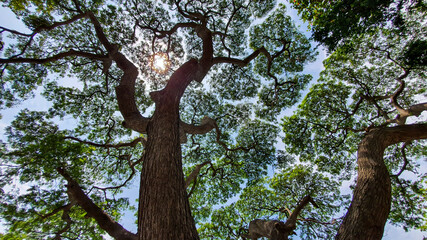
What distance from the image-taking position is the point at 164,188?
2.11 m

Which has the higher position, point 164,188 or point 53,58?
point 53,58

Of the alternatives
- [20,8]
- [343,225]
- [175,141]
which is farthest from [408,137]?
[20,8]

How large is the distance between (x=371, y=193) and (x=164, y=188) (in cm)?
288

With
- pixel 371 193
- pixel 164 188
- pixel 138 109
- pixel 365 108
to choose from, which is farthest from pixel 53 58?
pixel 365 108

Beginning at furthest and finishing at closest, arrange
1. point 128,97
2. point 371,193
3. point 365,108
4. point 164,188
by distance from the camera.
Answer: point 365,108 → point 128,97 → point 371,193 → point 164,188

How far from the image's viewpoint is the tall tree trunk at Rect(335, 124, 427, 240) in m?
2.12

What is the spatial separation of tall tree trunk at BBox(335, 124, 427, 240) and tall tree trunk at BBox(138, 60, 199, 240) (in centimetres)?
205

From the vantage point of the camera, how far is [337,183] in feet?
27.2

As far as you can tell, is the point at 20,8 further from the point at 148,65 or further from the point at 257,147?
the point at 257,147

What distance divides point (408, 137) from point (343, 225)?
255 centimetres

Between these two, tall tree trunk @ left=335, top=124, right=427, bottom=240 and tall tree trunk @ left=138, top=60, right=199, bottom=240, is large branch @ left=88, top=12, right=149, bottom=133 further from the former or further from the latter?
tall tree trunk @ left=335, top=124, right=427, bottom=240

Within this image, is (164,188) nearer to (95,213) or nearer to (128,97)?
(95,213)

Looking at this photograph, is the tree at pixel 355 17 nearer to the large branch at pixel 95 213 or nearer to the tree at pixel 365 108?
the tree at pixel 365 108

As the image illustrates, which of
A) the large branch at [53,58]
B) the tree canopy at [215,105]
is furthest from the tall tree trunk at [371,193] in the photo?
the large branch at [53,58]
